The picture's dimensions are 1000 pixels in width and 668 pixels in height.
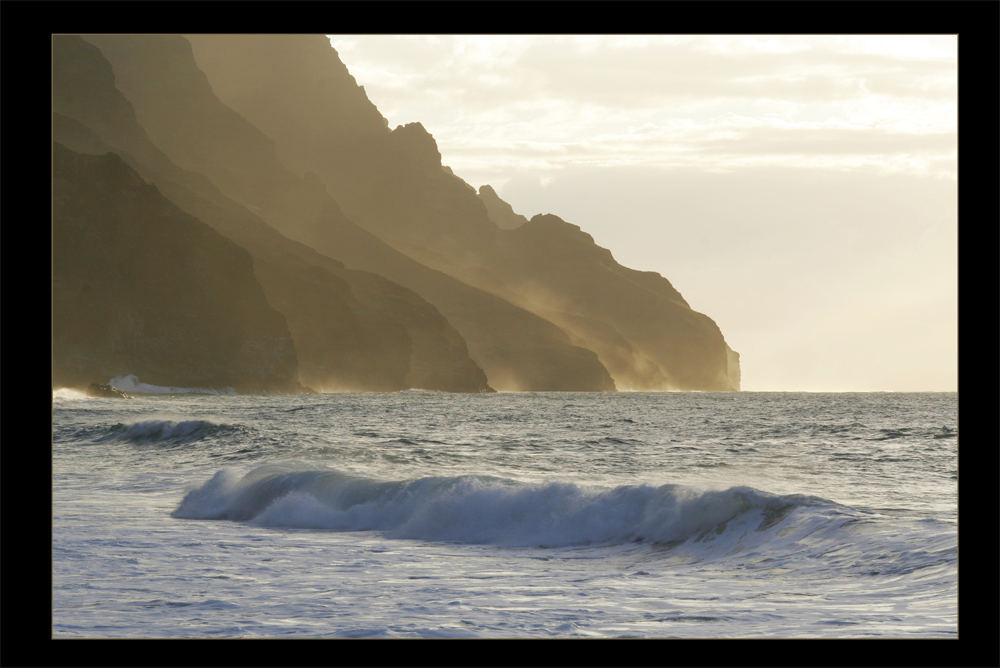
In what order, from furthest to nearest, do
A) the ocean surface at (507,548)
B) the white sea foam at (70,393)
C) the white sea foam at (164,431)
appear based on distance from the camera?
1. the white sea foam at (70,393)
2. the white sea foam at (164,431)
3. the ocean surface at (507,548)

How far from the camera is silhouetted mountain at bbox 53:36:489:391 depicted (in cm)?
12644

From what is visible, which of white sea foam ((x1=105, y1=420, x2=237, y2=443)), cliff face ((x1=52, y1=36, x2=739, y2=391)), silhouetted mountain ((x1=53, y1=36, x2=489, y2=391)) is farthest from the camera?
silhouetted mountain ((x1=53, y1=36, x2=489, y2=391))

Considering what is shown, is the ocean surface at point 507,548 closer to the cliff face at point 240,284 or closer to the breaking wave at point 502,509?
the breaking wave at point 502,509

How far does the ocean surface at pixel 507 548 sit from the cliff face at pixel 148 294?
8374 cm

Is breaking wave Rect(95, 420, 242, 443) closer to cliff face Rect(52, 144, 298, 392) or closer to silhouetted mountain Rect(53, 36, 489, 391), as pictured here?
cliff face Rect(52, 144, 298, 392)

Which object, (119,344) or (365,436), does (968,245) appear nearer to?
(365,436)

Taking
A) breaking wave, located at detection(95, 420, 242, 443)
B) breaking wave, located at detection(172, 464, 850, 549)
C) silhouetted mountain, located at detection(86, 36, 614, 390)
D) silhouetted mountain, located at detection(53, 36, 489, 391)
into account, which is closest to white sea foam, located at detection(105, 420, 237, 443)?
breaking wave, located at detection(95, 420, 242, 443)

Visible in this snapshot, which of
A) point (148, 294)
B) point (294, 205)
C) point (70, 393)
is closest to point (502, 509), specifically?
point (70, 393)

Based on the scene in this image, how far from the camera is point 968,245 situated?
2641 millimetres

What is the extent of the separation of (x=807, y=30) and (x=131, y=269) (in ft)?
369

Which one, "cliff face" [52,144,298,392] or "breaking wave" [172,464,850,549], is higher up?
"cliff face" [52,144,298,392]

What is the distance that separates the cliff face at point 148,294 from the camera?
343 feet

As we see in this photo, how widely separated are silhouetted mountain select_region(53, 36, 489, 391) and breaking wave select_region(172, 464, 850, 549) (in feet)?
350

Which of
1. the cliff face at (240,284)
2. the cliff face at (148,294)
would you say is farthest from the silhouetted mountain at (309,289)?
the cliff face at (148,294)
